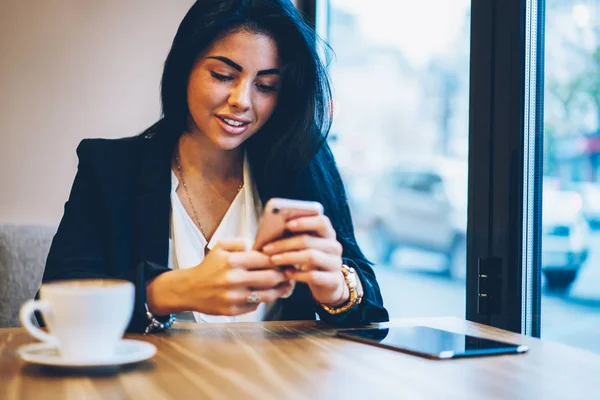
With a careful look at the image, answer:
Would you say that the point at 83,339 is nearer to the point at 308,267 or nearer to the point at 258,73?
the point at 308,267

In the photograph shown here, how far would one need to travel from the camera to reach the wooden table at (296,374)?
31.8 inches

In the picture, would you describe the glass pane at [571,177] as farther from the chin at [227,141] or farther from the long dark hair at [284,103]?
the chin at [227,141]

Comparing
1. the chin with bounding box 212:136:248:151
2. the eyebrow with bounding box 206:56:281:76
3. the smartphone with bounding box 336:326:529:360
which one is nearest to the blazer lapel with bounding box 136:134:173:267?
the chin with bounding box 212:136:248:151

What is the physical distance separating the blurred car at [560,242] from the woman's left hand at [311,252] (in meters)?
0.65

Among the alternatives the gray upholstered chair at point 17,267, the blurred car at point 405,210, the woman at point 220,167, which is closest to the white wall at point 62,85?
the gray upholstered chair at point 17,267

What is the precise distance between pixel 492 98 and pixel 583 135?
0.70ft

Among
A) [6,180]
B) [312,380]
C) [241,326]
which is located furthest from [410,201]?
[312,380]

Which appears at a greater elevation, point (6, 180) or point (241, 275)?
point (6, 180)

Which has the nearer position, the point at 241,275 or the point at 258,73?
the point at 241,275

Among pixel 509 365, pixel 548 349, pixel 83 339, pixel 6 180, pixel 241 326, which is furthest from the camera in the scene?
pixel 6 180

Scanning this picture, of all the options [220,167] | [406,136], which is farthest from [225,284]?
[406,136]

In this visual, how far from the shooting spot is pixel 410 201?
4.50 metres

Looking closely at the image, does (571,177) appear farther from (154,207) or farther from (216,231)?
(154,207)

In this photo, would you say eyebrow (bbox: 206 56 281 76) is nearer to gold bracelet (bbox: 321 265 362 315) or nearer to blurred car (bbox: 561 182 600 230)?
gold bracelet (bbox: 321 265 362 315)
